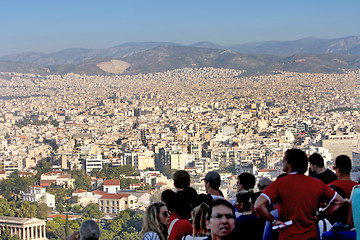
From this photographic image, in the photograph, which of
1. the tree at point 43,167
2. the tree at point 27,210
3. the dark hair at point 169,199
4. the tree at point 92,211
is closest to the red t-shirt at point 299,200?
the dark hair at point 169,199

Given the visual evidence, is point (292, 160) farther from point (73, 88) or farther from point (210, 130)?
point (73, 88)

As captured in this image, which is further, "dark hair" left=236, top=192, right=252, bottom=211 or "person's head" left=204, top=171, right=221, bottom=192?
"person's head" left=204, top=171, right=221, bottom=192

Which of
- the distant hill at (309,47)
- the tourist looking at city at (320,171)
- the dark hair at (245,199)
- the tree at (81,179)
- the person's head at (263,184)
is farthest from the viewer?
the distant hill at (309,47)

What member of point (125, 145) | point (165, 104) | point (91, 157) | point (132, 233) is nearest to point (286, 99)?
point (165, 104)

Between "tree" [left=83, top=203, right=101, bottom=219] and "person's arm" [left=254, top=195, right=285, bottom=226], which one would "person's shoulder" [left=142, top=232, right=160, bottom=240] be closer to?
"person's arm" [left=254, top=195, right=285, bottom=226]

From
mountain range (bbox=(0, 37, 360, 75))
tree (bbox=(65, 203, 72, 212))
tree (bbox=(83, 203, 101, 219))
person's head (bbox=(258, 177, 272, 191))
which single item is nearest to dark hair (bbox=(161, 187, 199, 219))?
person's head (bbox=(258, 177, 272, 191))

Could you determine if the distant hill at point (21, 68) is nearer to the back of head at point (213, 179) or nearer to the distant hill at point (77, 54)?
the distant hill at point (77, 54)

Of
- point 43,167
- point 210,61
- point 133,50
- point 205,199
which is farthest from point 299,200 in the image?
point 133,50
